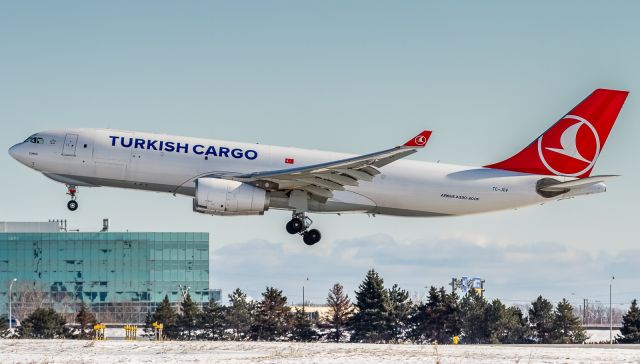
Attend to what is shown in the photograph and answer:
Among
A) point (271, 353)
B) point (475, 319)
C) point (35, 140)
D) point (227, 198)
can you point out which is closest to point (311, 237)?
point (227, 198)

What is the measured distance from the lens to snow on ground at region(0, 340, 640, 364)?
38.2 metres

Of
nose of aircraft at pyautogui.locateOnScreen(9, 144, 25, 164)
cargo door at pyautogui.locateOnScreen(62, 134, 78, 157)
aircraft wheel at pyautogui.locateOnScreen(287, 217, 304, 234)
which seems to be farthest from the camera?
aircraft wheel at pyautogui.locateOnScreen(287, 217, 304, 234)

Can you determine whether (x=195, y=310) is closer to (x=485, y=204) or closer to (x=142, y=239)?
(x=485, y=204)

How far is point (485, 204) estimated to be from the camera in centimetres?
5725

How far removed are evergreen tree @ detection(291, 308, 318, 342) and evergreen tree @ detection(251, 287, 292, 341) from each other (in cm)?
77

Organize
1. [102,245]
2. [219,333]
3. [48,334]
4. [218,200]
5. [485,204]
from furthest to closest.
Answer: [102,245]
[219,333]
[48,334]
[485,204]
[218,200]

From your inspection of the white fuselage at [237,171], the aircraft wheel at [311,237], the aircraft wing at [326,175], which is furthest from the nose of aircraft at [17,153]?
the aircraft wheel at [311,237]

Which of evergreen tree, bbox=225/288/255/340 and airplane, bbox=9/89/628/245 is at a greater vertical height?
airplane, bbox=9/89/628/245

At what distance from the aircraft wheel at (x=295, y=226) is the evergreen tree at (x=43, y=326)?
35456 millimetres

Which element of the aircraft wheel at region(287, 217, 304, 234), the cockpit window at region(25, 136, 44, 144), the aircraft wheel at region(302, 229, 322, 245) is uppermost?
the cockpit window at region(25, 136, 44, 144)

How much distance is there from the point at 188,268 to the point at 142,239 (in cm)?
702

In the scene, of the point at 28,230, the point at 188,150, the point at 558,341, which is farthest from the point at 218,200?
the point at 28,230

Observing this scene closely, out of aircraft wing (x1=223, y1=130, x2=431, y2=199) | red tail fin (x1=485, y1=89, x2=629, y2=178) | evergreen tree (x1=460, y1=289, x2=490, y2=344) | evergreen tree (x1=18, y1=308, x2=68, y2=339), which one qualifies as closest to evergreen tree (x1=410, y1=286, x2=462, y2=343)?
evergreen tree (x1=460, y1=289, x2=490, y2=344)

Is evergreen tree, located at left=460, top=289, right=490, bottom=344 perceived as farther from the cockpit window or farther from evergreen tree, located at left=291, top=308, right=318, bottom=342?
the cockpit window
